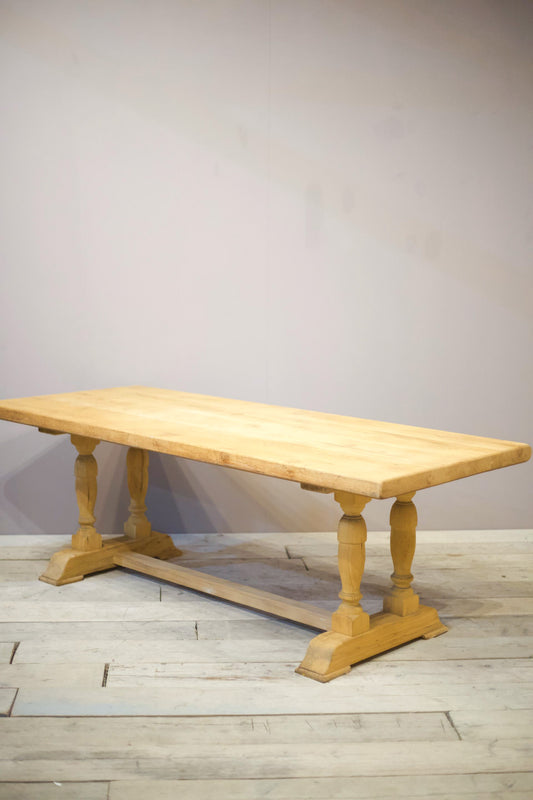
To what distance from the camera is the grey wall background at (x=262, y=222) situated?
3889 millimetres

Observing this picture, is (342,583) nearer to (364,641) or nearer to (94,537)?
(364,641)

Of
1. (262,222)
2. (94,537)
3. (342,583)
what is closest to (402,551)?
(342,583)

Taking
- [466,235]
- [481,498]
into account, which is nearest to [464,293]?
[466,235]

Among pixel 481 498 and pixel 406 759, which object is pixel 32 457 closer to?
pixel 481 498

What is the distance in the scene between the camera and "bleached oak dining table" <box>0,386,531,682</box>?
251 centimetres

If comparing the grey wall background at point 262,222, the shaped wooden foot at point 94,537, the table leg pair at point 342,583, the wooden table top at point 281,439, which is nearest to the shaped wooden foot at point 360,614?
the table leg pair at point 342,583

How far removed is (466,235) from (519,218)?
0.25 metres

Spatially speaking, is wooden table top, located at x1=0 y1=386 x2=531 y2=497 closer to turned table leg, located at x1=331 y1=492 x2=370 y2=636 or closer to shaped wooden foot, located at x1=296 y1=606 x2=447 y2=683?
turned table leg, located at x1=331 y1=492 x2=370 y2=636

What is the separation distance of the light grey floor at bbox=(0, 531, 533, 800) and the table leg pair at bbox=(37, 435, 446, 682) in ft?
0.18

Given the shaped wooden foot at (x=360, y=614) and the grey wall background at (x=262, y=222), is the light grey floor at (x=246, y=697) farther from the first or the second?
the grey wall background at (x=262, y=222)

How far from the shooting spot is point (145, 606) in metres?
3.20

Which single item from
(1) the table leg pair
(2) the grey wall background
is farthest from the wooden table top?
(2) the grey wall background

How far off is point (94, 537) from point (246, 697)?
126 centimetres

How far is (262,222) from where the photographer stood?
4.00 meters
